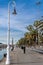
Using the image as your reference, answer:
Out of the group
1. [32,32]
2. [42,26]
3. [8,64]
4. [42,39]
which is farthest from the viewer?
[32,32]

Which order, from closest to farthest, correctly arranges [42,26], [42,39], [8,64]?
[8,64], [42,26], [42,39]

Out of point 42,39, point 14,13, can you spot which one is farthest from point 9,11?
point 42,39

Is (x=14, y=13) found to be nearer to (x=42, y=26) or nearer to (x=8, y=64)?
(x=8, y=64)

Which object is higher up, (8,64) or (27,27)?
(27,27)

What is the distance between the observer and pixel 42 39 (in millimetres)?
73125

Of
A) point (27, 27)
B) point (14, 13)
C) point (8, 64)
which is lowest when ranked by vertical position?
point (8, 64)

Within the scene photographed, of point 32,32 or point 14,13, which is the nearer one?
point 14,13

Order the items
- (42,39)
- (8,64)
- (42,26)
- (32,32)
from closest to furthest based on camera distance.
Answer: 1. (8,64)
2. (42,26)
3. (42,39)
4. (32,32)

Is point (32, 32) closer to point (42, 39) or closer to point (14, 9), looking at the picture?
point (42, 39)

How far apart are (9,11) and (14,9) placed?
2.16 ft

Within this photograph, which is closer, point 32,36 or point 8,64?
point 8,64

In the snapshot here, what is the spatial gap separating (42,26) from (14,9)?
119 ft

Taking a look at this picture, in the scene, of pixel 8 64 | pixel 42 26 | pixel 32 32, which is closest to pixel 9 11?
pixel 8 64

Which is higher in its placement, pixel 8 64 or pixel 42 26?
pixel 42 26
